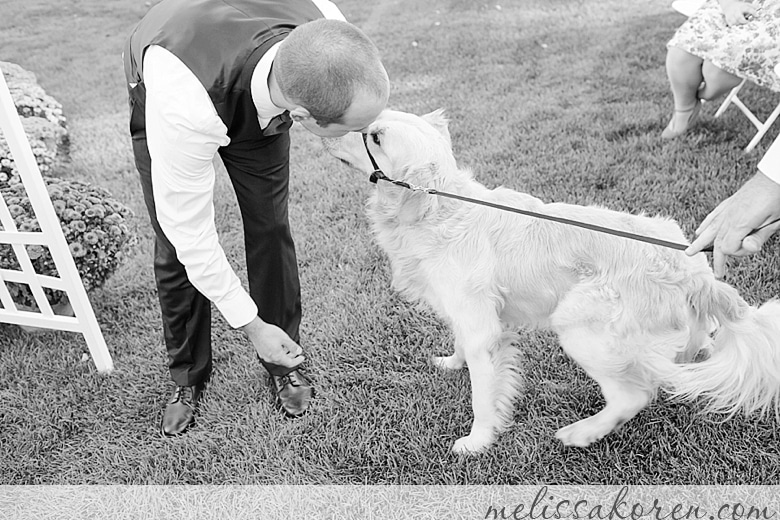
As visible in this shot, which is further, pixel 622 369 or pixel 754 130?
pixel 754 130

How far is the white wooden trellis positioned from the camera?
2709mm

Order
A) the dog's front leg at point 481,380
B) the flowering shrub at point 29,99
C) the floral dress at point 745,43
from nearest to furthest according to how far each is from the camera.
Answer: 1. the dog's front leg at point 481,380
2. the floral dress at point 745,43
3. the flowering shrub at point 29,99

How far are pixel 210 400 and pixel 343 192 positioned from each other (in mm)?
2099

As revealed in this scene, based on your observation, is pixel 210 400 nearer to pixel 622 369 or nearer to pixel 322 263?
pixel 322 263

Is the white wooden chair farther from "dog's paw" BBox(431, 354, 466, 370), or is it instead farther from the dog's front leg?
the dog's front leg

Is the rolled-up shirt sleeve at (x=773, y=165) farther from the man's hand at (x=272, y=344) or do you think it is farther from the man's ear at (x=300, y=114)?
the man's hand at (x=272, y=344)

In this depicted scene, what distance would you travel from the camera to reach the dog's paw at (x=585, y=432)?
2.58 metres

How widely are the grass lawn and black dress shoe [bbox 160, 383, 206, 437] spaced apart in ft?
0.15

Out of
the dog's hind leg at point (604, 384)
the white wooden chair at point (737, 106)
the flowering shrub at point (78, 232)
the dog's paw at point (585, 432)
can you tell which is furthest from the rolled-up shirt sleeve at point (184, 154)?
the white wooden chair at point (737, 106)

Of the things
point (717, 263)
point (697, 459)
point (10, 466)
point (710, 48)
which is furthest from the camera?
point (710, 48)

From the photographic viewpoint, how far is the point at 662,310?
2.34 meters

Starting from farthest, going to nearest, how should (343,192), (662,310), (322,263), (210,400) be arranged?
1. (343,192)
2. (322,263)
3. (210,400)
4. (662,310)

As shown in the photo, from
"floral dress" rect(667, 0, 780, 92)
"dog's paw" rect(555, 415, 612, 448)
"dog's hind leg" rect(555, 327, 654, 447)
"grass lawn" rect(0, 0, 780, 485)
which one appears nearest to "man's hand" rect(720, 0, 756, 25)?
"floral dress" rect(667, 0, 780, 92)

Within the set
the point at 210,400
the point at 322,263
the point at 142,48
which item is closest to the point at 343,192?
the point at 322,263
